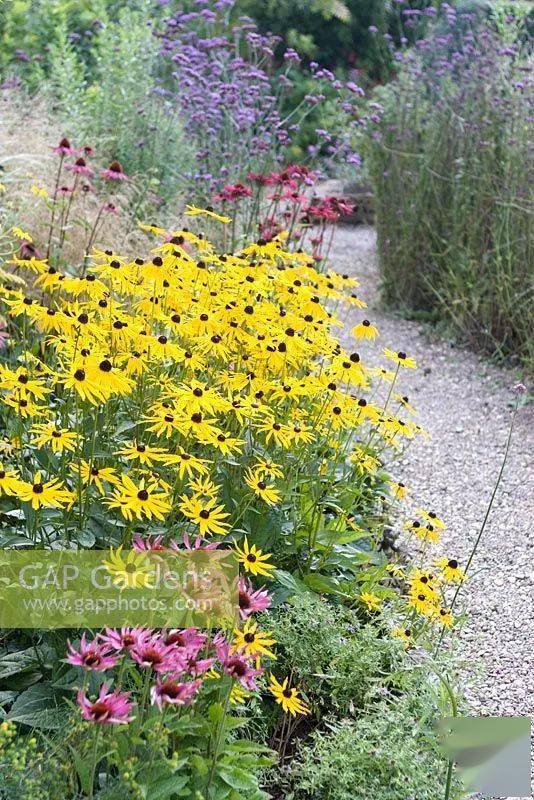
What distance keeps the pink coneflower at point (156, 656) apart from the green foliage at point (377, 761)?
0.61m

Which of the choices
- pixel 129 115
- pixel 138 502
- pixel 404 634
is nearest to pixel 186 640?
pixel 138 502

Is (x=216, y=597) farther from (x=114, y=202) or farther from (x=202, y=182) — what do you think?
(x=202, y=182)

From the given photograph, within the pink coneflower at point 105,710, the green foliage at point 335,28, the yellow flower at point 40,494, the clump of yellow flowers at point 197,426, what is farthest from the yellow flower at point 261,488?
the green foliage at point 335,28

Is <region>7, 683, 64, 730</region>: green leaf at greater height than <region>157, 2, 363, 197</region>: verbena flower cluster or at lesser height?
lesser

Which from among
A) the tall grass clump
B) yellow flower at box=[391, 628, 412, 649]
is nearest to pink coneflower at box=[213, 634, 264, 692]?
yellow flower at box=[391, 628, 412, 649]

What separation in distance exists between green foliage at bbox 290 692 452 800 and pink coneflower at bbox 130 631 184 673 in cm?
61

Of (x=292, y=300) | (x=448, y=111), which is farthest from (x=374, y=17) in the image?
(x=292, y=300)

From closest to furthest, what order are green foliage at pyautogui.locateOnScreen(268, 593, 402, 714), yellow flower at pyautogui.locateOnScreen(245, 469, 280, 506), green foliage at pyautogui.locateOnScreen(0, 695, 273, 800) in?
green foliage at pyautogui.locateOnScreen(0, 695, 273, 800)
yellow flower at pyautogui.locateOnScreen(245, 469, 280, 506)
green foliage at pyautogui.locateOnScreen(268, 593, 402, 714)

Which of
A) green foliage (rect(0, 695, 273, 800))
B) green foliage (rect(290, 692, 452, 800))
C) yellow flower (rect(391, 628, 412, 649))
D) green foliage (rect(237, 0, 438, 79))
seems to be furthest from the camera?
green foliage (rect(237, 0, 438, 79))

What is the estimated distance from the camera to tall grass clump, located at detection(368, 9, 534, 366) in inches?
203

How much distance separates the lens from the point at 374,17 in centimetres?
1044

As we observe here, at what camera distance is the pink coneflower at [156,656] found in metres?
1.66

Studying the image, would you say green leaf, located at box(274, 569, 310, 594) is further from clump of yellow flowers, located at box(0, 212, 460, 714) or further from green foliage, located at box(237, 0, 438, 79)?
green foliage, located at box(237, 0, 438, 79)

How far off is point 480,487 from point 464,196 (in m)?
2.06
